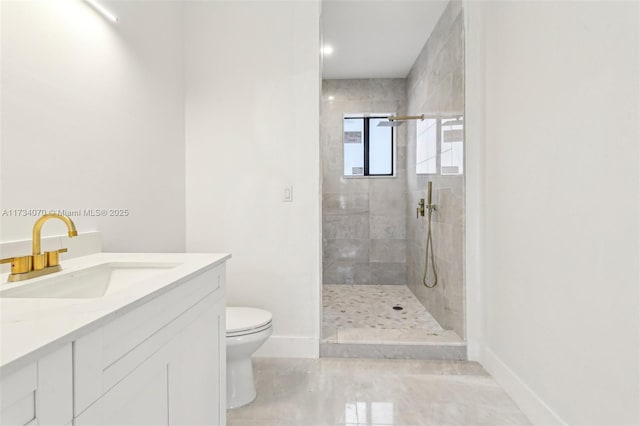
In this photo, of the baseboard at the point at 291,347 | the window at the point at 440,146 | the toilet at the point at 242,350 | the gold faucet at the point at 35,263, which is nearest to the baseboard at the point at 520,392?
the baseboard at the point at 291,347

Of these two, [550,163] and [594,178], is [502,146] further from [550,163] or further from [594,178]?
[594,178]

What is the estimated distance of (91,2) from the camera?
58.9 inches

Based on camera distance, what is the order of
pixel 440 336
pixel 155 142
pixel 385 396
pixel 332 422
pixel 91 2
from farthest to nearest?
1. pixel 440 336
2. pixel 155 142
3. pixel 385 396
4. pixel 332 422
5. pixel 91 2

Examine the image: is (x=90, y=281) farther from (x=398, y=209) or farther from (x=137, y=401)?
(x=398, y=209)

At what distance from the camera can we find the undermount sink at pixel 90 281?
953mm

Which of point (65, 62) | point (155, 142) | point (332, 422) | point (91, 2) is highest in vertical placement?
point (91, 2)

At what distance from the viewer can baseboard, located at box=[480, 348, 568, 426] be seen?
1.49 metres

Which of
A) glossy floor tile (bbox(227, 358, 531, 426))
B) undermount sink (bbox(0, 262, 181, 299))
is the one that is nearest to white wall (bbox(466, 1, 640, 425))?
glossy floor tile (bbox(227, 358, 531, 426))

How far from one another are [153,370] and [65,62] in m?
1.28

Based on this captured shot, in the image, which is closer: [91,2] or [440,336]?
[91,2]

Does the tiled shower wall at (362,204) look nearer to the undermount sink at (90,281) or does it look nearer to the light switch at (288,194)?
the light switch at (288,194)

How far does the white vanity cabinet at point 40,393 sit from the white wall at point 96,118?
2.95ft

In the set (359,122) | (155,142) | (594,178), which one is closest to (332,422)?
→ (594,178)

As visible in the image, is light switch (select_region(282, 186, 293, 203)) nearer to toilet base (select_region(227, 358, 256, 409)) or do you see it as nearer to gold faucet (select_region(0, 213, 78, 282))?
toilet base (select_region(227, 358, 256, 409))
